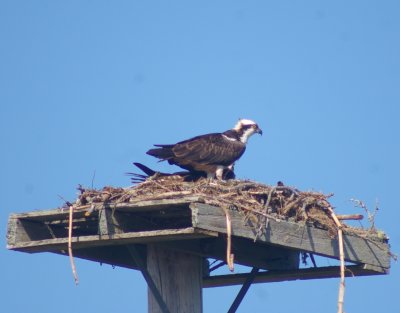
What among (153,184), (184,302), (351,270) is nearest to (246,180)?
(153,184)

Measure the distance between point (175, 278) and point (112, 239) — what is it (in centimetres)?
54

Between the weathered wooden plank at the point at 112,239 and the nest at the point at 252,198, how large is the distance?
0.33 meters

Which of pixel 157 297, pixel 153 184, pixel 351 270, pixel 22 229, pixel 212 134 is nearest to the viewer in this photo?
pixel 157 297

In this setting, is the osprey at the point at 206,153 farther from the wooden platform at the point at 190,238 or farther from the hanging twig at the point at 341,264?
the hanging twig at the point at 341,264

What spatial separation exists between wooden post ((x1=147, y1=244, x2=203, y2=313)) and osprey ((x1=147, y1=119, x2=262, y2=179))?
3.16m

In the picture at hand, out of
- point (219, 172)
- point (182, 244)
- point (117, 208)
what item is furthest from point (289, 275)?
point (219, 172)

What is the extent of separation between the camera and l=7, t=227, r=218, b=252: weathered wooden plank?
580cm

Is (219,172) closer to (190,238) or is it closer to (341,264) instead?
(341,264)

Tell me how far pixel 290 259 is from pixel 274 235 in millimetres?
1115

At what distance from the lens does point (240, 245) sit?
7.04 metres

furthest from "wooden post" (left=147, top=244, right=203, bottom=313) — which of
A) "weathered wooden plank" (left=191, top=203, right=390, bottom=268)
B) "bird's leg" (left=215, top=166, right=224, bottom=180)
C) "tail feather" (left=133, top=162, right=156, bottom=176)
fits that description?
"bird's leg" (left=215, top=166, right=224, bottom=180)

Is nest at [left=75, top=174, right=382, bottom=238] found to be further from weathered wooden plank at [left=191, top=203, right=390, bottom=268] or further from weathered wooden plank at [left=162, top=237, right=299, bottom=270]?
weathered wooden plank at [left=162, top=237, right=299, bottom=270]

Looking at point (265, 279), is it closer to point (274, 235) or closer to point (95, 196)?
point (274, 235)

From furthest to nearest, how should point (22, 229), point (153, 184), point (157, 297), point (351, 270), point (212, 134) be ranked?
point (212, 134)
point (153, 184)
point (351, 270)
point (22, 229)
point (157, 297)
